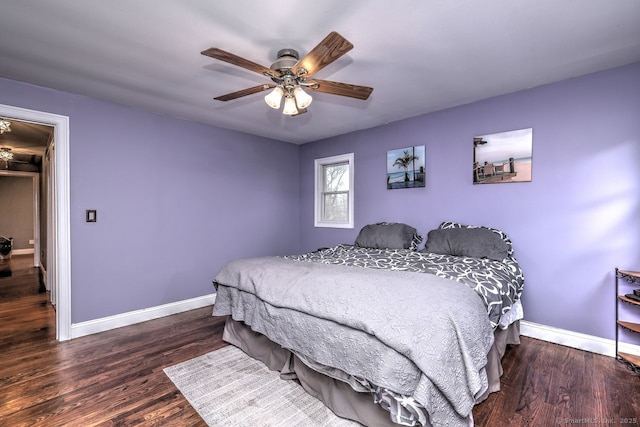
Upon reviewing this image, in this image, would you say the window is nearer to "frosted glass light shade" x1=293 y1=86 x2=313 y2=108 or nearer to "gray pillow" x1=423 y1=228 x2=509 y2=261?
"gray pillow" x1=423 y1=228 x2=509 y2=261

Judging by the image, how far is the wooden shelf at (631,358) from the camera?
2.18 metres

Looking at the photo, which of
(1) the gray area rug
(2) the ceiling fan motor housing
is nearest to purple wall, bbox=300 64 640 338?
(2) the ceiling fan motor housing

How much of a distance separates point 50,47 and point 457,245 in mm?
3734

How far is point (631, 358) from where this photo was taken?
2246mm

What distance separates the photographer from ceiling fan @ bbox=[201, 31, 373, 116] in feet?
5.35

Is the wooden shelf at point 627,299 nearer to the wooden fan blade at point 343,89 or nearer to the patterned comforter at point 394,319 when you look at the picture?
the patterned comforter at point 394,319

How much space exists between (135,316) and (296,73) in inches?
124

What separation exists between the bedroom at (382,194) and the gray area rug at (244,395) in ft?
5.24

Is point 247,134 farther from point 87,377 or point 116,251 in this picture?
point 87,377

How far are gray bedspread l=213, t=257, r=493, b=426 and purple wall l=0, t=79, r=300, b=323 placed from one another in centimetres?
193

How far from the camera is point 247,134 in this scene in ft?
14.2

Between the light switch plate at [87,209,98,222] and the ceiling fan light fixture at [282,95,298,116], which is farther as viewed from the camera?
the light switch plate at [87,209,98,222]

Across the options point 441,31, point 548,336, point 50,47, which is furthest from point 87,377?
point 548,336

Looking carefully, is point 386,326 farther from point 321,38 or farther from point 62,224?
point 62,224
